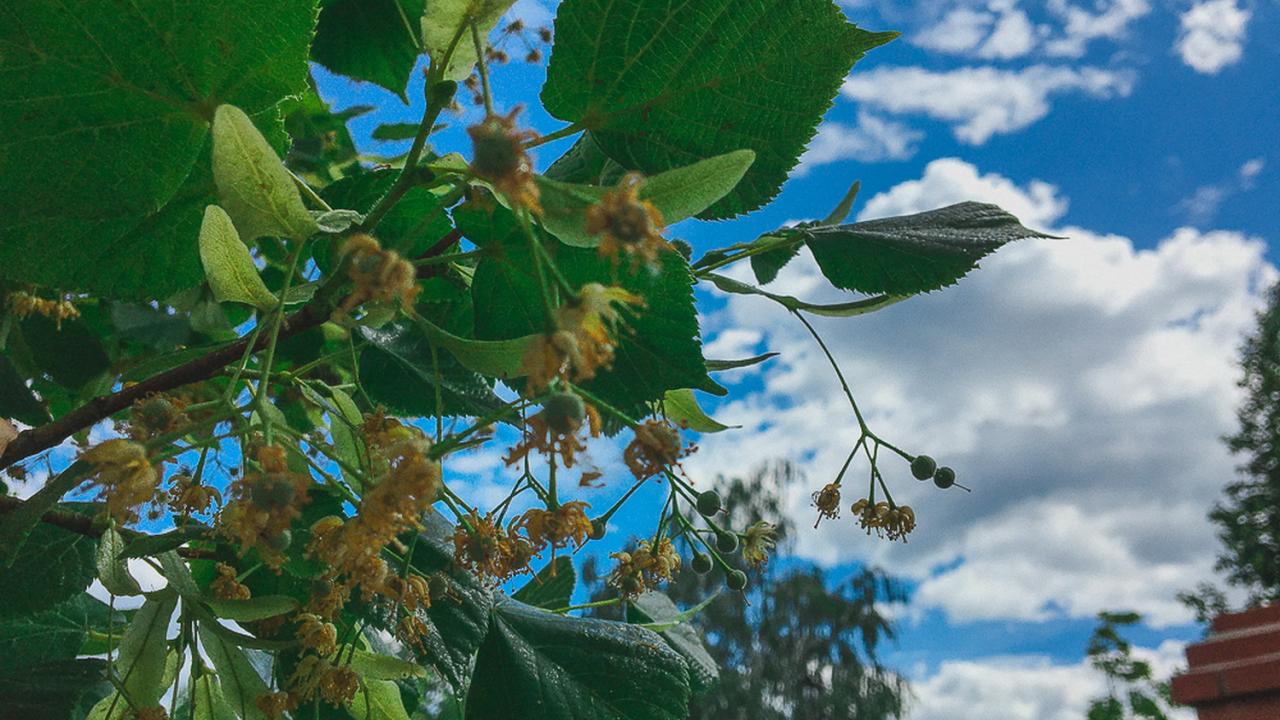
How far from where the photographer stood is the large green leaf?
2.46 ft

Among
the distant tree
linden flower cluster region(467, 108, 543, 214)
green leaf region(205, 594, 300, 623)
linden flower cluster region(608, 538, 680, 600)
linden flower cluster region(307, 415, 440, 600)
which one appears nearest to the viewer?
linden flower cluster region(467, 108, 543, 214)

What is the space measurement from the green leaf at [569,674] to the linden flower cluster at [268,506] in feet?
1.36

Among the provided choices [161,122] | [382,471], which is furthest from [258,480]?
[161,122]

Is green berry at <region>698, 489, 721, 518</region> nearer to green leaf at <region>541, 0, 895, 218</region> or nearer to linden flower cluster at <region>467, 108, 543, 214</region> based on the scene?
green leaf at <region>541, 0, 895, 218</region>

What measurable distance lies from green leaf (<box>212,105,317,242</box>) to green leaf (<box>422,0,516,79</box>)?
138mm

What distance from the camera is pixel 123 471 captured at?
0.65m

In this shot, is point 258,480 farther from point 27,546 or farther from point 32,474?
point 32,474

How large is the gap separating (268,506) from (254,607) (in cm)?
27

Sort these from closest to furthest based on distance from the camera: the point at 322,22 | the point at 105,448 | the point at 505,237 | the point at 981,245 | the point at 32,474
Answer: the point at 105,448 < the point at 505,237 < the point at 981,245 < the point at 32,474 < the point at 322,22

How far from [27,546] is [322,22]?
0.74m

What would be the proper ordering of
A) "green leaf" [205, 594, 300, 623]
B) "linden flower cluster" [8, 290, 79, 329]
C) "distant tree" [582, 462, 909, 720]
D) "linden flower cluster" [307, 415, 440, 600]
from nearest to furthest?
1. "linden flower cluster" [307, 415, 440, 600]
2. "green leaf" [205, 594, 300, 623]
3. "linden flower cluster" [8, 290, 79, 329]
4. "distant tree" [582, 462, 909, 720]

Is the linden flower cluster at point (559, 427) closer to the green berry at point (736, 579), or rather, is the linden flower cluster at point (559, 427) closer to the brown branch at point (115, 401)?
the brown branch at point (115, 401)

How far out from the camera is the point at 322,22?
4.56 ft

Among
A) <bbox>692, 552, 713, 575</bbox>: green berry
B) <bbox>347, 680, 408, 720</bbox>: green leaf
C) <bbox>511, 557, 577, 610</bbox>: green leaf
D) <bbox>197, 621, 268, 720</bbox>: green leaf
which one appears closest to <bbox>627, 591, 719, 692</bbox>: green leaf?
<bbox>511, 557, 577, 610</bbox>: green leaf
